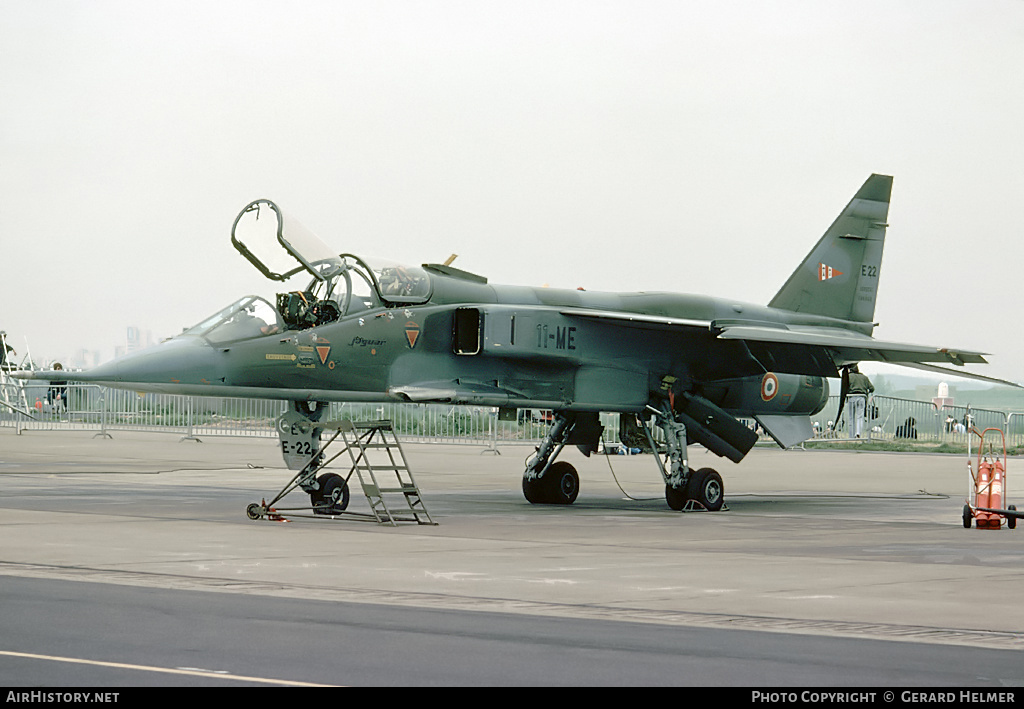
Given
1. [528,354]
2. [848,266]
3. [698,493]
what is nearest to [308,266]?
[528,354]

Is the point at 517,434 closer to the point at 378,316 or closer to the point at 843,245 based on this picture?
the point at 843,245

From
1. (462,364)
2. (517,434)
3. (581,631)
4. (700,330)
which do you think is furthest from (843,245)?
(517,434)

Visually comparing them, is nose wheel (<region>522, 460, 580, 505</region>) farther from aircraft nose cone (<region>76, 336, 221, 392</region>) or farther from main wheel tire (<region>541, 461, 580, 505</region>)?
aircraft nose cone (<region>76, 336, 221, 392</region>)

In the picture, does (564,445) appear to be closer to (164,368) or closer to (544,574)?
(164,368)

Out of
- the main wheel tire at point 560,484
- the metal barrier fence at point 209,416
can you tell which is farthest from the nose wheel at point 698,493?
the metal barrier fence at point 209,416

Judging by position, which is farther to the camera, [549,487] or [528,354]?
[549,487]

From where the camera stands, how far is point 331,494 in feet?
53.7

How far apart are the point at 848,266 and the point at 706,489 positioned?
21.9 ft

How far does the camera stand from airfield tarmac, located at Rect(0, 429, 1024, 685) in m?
6.59

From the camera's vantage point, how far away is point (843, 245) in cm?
2334

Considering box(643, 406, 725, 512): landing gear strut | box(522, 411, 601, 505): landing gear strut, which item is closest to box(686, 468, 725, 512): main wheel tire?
box(643, 406, 725, 512): landing gear strut

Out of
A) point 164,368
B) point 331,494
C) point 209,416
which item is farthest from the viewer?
point 209,416

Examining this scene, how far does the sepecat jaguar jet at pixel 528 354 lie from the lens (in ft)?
53.2

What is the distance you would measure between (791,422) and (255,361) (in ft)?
32.1
